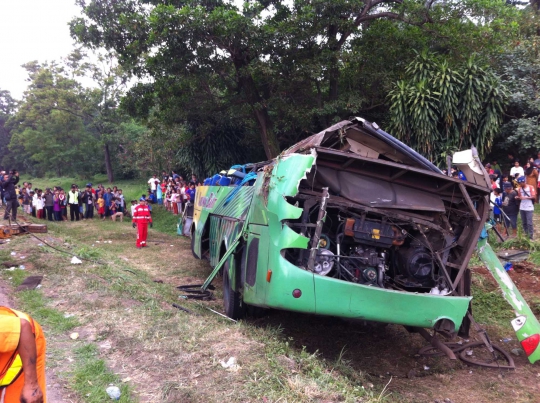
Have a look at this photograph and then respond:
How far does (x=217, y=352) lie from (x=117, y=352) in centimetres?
104

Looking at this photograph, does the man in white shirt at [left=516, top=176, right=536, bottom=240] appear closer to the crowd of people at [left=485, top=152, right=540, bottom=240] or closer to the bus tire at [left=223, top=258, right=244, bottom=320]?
the crowd of people at [left=485, top=152, right=540, bottom=240]

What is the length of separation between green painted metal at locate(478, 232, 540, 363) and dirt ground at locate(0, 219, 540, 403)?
1.48 feet

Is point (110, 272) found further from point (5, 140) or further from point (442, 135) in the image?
point (5, 140)

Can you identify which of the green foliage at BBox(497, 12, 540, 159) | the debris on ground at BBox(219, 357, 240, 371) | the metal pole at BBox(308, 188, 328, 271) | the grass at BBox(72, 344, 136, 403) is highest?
the green foliage at BBox(497, 12, 540, 159)

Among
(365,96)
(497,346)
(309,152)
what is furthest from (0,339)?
(365,96)

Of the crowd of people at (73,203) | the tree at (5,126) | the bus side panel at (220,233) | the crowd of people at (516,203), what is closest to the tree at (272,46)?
the crowd of people at (516,203)

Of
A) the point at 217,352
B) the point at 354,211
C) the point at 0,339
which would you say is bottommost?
the point at 217,352

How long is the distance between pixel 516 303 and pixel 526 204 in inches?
232

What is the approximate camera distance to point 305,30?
12.2 meters

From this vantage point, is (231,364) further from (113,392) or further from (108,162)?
(108,162)

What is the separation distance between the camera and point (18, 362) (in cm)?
235

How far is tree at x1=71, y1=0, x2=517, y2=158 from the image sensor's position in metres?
11.8

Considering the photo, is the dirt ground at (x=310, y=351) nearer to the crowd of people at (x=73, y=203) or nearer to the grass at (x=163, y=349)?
the grass at (x=163, y=349)

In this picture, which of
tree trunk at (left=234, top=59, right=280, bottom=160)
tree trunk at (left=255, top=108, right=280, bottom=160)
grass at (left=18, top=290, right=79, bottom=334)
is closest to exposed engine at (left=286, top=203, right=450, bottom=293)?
grass at (left=18, top=290, right=79, bottom=334)
